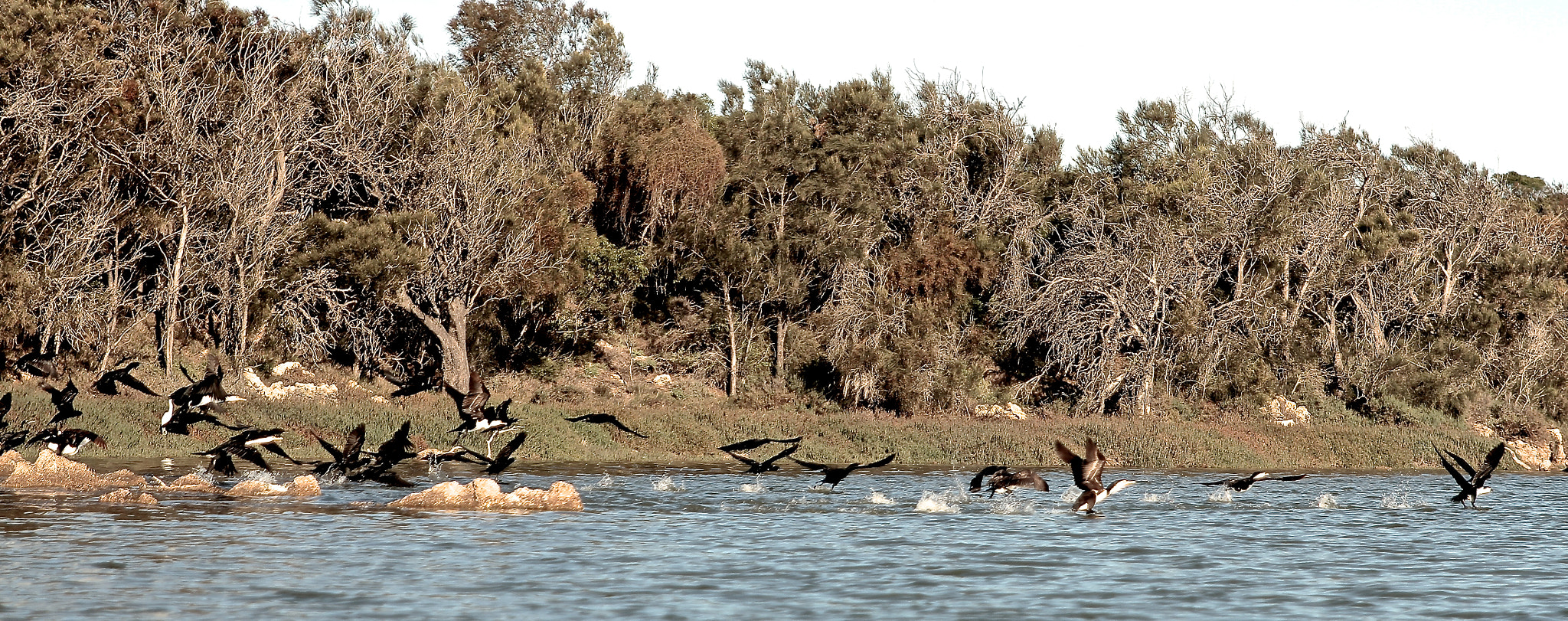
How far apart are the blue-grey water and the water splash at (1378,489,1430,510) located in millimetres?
196

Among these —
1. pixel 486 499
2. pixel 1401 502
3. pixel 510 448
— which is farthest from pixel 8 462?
pixel 1401 502

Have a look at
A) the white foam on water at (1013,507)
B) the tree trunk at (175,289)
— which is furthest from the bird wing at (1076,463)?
the tree trunk at (175,289)

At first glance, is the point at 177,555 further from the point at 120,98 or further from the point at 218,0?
the point at 218,0

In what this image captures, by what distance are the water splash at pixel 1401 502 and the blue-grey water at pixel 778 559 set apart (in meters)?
0.20

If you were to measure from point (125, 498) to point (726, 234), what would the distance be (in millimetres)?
28921

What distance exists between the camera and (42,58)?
38.9 meters

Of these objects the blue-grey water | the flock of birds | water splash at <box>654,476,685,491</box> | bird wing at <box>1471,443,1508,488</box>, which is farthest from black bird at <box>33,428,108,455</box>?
bird wing at <box>1471,443,1508,488</box>

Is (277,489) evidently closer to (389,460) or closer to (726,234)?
(389,460)

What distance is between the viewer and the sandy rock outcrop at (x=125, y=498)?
22469 mm

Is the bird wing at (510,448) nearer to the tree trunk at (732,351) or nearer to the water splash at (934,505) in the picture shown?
the water splash at (934,505)

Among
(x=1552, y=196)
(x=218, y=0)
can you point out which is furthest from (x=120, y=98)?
(x=1552, y=196)

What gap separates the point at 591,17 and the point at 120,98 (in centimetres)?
2725

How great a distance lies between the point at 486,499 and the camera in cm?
2314

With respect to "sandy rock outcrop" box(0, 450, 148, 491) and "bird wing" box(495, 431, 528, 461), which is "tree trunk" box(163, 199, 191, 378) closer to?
"sandy rock outcrop" box(0, 450, 148, 491)
